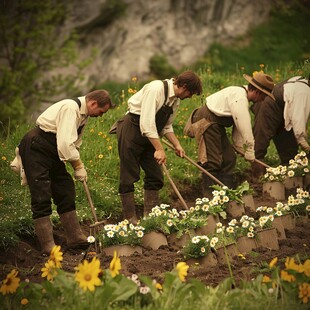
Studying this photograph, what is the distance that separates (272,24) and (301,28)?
97 cm

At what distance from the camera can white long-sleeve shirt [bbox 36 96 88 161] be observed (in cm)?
744

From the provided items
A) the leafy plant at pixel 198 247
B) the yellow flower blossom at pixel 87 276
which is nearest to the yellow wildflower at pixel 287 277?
the yellow flower blossom at pixel 87 276

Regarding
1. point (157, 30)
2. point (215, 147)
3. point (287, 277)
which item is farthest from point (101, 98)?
point (157, 30)

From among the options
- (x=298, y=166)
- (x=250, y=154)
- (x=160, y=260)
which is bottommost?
(x=298, y=166)

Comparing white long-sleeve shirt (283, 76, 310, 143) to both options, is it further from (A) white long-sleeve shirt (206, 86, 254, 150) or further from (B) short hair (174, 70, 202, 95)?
(B) short hair (174, 70, 202, 95)

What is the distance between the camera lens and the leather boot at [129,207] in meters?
8.79

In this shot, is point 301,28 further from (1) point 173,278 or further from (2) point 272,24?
(1) point 173,278

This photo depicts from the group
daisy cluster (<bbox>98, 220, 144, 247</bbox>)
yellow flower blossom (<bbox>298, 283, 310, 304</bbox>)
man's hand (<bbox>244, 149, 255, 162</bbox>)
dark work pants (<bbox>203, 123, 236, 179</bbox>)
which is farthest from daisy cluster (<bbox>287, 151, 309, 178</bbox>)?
yellow flower blossom (<bbox>298, 283, 310, 304</bbox>)

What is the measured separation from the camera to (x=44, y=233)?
777 centimetres

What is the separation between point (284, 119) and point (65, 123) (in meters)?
3.77

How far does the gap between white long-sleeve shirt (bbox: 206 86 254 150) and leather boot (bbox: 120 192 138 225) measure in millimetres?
1592

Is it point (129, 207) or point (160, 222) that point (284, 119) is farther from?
point (160, 222)

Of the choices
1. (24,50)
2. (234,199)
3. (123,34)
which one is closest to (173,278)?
(234,199)

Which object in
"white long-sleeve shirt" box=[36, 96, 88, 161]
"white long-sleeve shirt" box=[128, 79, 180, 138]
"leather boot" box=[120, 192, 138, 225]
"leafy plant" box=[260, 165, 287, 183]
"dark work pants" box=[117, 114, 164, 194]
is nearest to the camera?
"white long-sleeve shirt" box=[36, 96, 88, 161]
